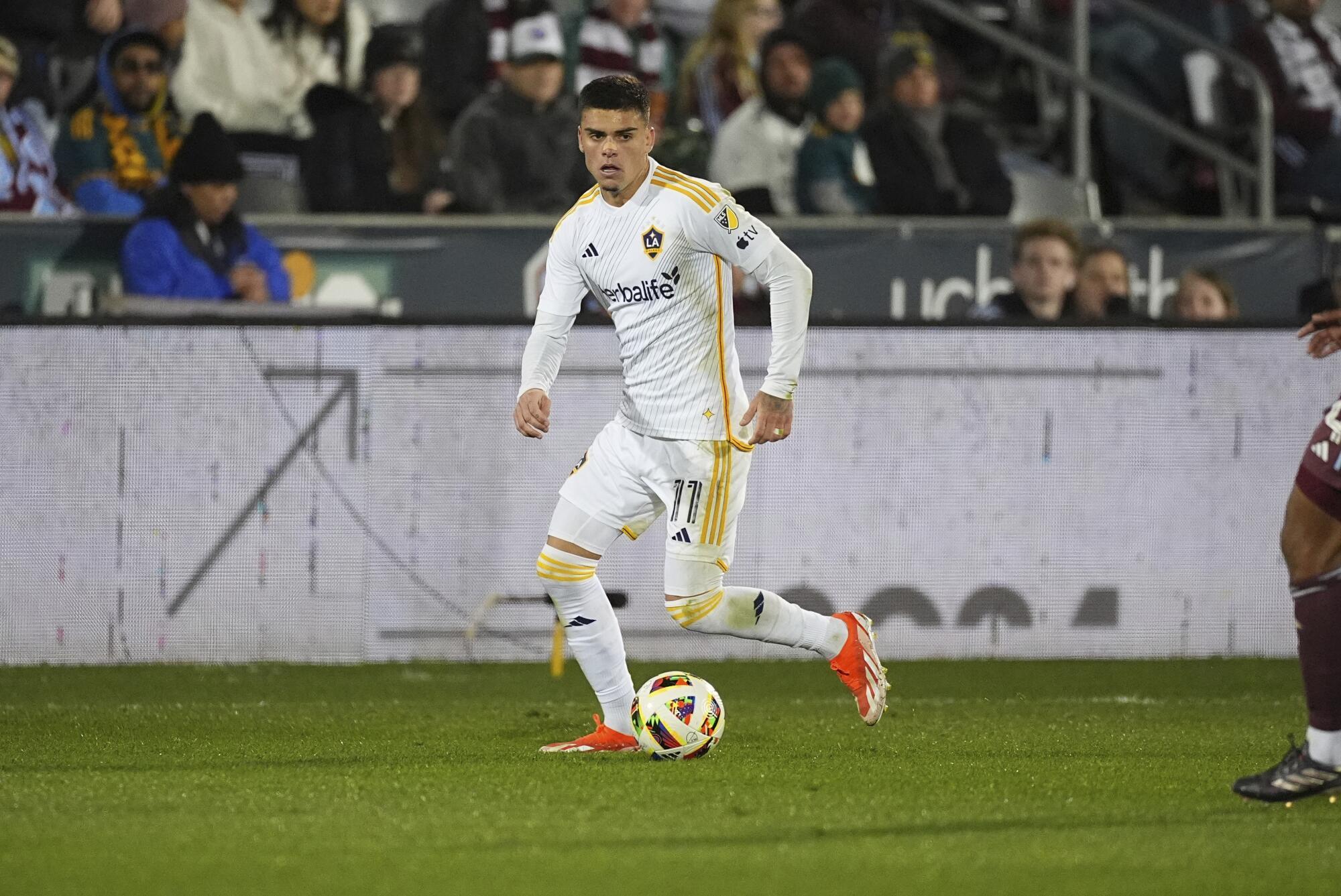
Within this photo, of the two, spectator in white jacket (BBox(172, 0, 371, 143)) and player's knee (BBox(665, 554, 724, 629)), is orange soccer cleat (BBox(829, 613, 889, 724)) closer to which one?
player's knee (BBox(665, 554, 724, 629))

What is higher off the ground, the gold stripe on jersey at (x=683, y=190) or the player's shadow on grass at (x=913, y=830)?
the gold stripe on jersey at (x=683, y=190)

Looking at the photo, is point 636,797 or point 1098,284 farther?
point 1098,284

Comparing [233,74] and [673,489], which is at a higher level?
[233,74]

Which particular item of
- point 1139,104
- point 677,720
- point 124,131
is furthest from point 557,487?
point 1139,104

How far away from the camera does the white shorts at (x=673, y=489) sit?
6492 mm

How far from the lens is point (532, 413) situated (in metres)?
6.32

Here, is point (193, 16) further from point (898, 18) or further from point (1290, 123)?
point (1290, 123)

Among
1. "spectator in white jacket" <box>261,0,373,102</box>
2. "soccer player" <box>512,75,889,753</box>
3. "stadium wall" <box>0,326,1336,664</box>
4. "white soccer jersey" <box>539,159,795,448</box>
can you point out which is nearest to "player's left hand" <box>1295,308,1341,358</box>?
"soccer player" <box>512,75,889,753</box>

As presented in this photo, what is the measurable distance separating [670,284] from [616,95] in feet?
2.09

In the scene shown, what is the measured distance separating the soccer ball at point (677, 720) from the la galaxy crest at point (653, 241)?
139 cm

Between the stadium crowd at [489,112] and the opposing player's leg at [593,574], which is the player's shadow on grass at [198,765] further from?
the stadium crowd at [489,112]

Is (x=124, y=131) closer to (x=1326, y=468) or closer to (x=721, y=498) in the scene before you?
(x=721, y=498)

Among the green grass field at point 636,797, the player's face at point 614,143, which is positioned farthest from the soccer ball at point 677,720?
the player's face at point 614,143

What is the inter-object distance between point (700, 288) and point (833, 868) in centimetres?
255
